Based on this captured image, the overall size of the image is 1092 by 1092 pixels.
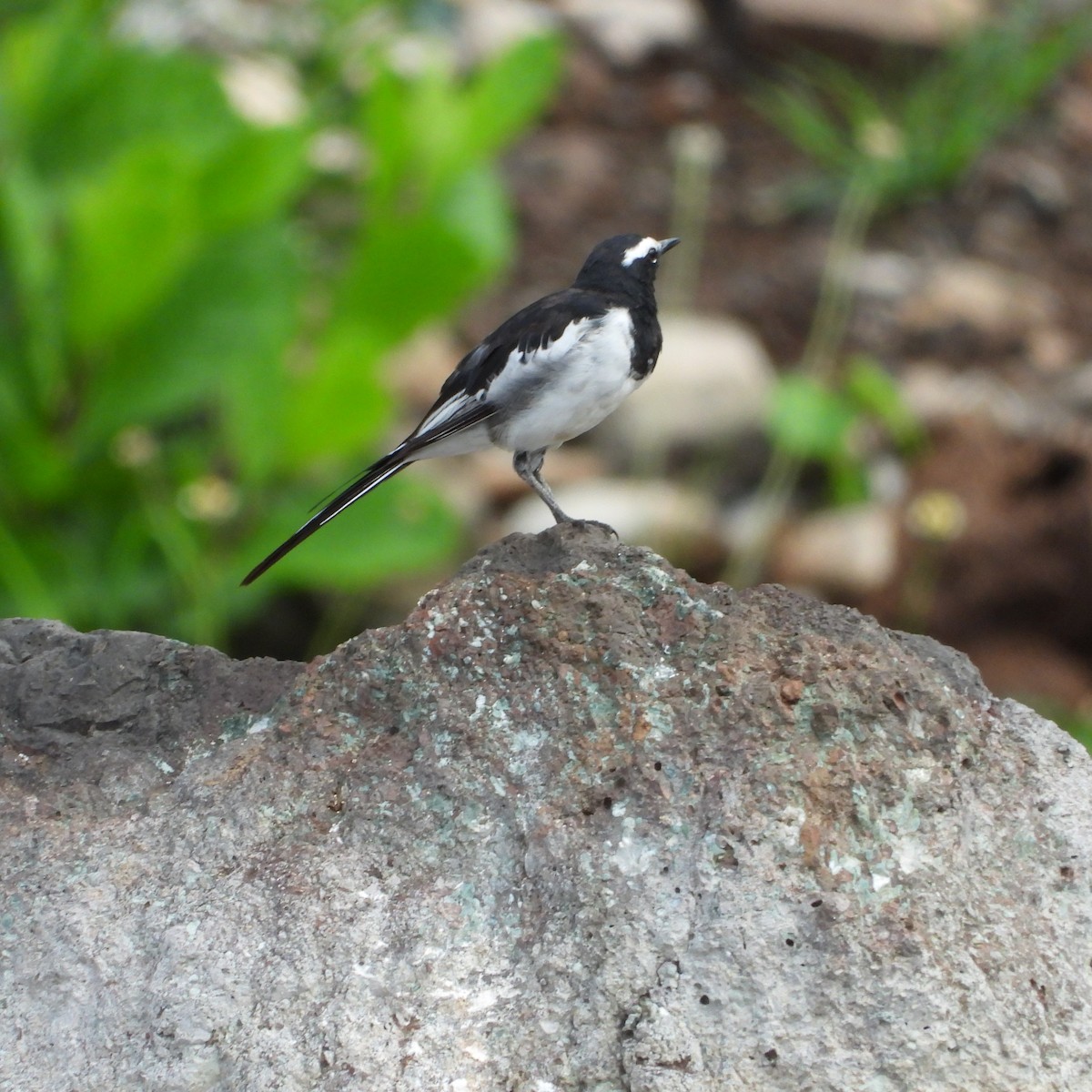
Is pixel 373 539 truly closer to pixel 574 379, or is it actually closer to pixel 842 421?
pixel 842 421

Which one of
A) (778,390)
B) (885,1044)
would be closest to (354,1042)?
(885,1044)

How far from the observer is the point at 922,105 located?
30.0ft

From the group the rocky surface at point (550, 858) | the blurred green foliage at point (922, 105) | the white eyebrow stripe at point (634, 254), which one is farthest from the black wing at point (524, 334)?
the blurred green foliage at point (922, 105)

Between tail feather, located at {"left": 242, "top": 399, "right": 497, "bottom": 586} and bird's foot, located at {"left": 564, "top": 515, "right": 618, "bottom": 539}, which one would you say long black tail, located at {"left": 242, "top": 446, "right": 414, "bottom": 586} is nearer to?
tail feather, located at {"left": 242, "top": 399, "right": 497, "bottom": 586}

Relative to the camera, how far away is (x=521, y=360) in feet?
11.2

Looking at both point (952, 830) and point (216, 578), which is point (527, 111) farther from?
point (952, 830)

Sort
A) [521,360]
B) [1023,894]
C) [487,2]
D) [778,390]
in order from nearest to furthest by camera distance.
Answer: [1023,894] → [521,360] → [778,390] → [487,2]

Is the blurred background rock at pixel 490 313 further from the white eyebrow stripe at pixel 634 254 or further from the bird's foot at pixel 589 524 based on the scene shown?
the bird's foot at pixel 589 524

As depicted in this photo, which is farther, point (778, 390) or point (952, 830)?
point (778, 390)

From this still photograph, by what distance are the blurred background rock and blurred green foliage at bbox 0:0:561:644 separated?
0.02 metres

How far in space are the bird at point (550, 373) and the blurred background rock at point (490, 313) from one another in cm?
283

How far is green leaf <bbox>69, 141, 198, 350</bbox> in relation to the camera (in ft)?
19.5

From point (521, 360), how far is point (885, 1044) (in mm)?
1616

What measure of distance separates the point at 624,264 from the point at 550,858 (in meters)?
1.57
